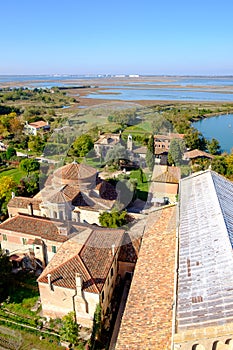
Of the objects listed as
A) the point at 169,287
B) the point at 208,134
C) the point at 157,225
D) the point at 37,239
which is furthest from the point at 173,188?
the point at 208,134

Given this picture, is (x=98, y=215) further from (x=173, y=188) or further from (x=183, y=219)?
(x=183, y=219)

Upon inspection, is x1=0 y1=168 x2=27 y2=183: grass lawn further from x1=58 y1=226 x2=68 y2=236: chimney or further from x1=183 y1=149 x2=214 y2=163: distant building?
x1=183 y1=149 x2=214 y2=163: distant building

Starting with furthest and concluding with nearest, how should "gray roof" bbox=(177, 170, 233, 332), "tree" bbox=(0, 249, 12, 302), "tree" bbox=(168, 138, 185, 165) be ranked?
"tree" bbox=(168, 138, 185, 165) → "tree" bbox=(0, 249, 12, 302) → "gray roof" bbox=(177, 170, 233, 332)

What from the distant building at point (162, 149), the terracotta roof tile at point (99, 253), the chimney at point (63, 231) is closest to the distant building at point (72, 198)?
the chimney at point (63, 231)

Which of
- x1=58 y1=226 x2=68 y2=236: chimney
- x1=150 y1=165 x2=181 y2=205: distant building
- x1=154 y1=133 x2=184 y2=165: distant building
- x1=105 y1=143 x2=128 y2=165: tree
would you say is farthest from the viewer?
x1=154 y1=133 x2=184 y2=165: distant building

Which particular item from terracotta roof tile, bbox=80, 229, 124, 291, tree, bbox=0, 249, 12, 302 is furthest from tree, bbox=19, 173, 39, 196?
terracotta roof tile, bbox=80, 229, 124, 291

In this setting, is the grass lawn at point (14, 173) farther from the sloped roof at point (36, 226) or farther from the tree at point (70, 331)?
the tree at point (70, 331)

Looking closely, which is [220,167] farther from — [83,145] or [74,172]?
[83,145]
